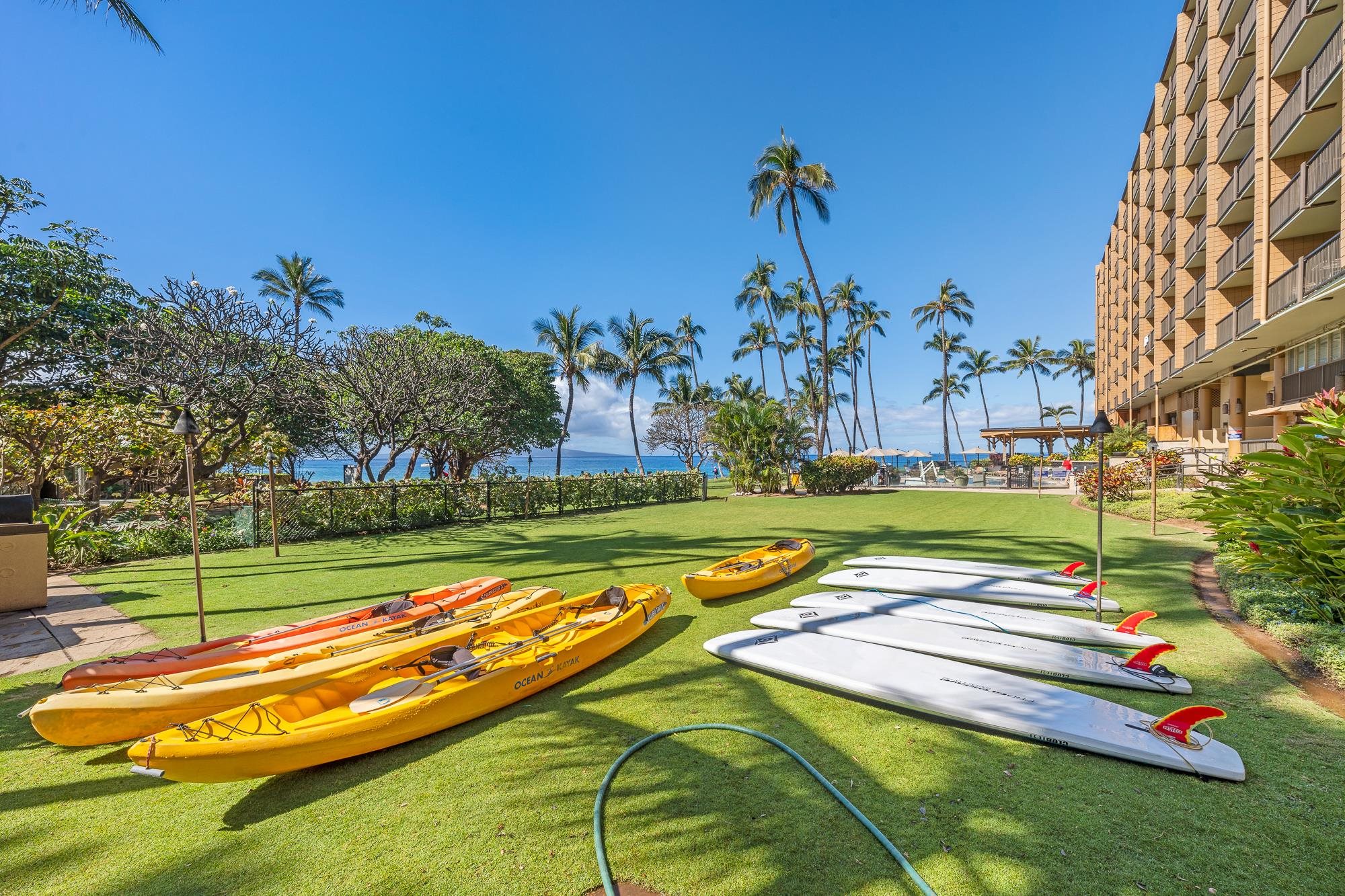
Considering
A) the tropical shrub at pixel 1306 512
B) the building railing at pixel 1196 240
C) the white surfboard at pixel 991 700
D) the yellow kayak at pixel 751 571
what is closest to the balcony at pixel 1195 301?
the building railing at pixel 1196 240

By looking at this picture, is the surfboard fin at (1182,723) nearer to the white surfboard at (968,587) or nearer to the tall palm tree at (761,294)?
the white surfboard at (968,587)

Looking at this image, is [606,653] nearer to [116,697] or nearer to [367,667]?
[367,667]

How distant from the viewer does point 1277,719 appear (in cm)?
346

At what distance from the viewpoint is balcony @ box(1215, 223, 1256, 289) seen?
55.9 feet

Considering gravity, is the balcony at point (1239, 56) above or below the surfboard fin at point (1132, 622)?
above

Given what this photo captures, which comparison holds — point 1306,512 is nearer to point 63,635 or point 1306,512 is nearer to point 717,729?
point 717,729

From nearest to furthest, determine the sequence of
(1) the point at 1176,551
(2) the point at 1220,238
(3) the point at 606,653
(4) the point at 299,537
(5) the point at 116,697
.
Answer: (5) the point at 116,697 < (3) the point at 606,653 < (1) the point at 1176,551 < (4) the point at 299,537 < (2) the point at 1220,238

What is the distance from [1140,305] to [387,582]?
139 feet

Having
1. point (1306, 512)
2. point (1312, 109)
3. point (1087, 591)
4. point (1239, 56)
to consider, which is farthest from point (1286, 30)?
point (1087, 591)

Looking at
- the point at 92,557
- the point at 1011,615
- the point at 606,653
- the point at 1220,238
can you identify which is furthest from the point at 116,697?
the point at 1220,238

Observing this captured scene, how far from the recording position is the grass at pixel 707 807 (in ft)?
7.64

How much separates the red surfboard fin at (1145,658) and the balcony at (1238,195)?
21773mm

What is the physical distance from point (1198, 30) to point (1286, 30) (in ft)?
33.8

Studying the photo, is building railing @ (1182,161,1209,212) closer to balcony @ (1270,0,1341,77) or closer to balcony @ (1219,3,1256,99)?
balcony @ (1219,3,1256,99)
